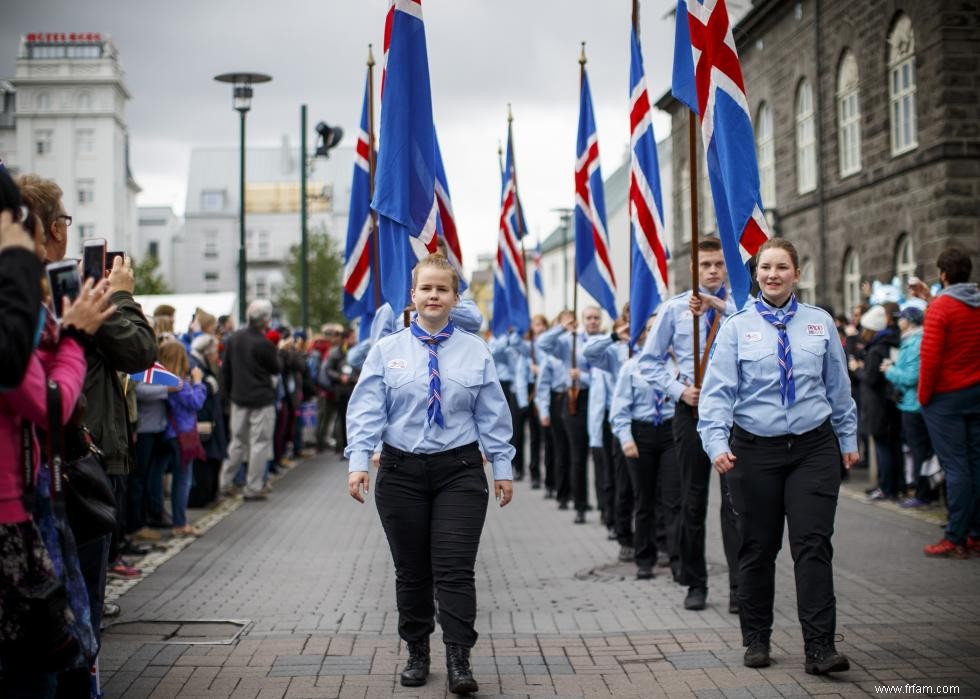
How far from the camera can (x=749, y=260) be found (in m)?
7.92

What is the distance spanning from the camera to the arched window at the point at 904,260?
21.9m

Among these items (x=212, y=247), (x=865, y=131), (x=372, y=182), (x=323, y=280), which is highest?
(x=212, y=247)

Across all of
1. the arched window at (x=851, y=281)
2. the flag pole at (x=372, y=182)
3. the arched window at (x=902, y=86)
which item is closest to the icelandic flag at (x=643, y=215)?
the flag pole at (x=372, y=182)

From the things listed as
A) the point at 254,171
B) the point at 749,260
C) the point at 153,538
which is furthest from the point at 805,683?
the point at 254,171

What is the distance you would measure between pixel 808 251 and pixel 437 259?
73.8 ft

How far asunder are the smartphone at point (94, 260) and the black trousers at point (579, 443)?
348 inches

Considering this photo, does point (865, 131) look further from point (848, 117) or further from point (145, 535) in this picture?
point (145, 535)

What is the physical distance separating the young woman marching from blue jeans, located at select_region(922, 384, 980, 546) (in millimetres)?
3946

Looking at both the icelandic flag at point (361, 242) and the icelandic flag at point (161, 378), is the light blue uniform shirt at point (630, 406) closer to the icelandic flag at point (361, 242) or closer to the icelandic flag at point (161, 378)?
the icelandic flag at point (361, 242)

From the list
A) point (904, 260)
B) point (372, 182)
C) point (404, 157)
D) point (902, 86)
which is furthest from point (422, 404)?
point (902, 86)

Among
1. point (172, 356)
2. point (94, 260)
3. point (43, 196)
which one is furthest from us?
point (172, 356)

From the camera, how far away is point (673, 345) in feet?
27.8

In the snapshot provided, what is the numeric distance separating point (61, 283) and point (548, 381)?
1111 cm

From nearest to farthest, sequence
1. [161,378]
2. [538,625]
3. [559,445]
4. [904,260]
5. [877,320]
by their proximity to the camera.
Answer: [161,378]
[538,625]
[877,320]
[559,445]
[904,260]
